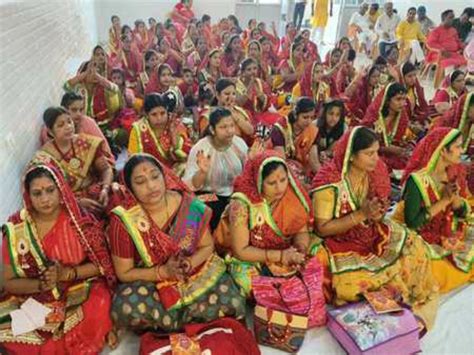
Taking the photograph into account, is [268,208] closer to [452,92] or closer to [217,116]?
[217,116]

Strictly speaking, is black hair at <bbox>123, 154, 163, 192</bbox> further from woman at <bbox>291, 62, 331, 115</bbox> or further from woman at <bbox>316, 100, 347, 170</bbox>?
woman at <bbox>291, 62, 331, 115</bbox>

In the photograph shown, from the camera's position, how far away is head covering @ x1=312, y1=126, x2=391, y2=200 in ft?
7.16

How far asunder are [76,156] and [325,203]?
55.9 inches

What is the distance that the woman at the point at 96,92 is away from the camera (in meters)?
3.77

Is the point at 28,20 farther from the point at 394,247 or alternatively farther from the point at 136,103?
the point at 394,247

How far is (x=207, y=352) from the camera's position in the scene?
168 centimetres

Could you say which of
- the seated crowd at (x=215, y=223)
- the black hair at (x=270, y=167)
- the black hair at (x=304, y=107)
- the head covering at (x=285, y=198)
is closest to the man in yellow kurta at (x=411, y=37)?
the seated crowd at (x=215, y=223)

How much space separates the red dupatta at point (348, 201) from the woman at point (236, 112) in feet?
3.65

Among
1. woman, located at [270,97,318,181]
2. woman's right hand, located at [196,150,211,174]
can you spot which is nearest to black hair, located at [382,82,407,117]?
woman, located at [270,97,318,181]

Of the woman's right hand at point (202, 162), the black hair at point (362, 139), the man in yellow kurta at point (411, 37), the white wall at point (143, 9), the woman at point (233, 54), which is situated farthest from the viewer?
the white wall at point (143, 9)

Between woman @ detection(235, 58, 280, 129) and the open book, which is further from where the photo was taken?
woman @ detection(235, 58, 280, 129)

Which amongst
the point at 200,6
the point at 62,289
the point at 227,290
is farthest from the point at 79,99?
the point at 200,6

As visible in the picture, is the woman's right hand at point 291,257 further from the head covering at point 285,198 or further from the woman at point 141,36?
the woman at point 141,36

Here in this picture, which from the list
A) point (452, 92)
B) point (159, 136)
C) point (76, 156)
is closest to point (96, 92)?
point (159, 136)
